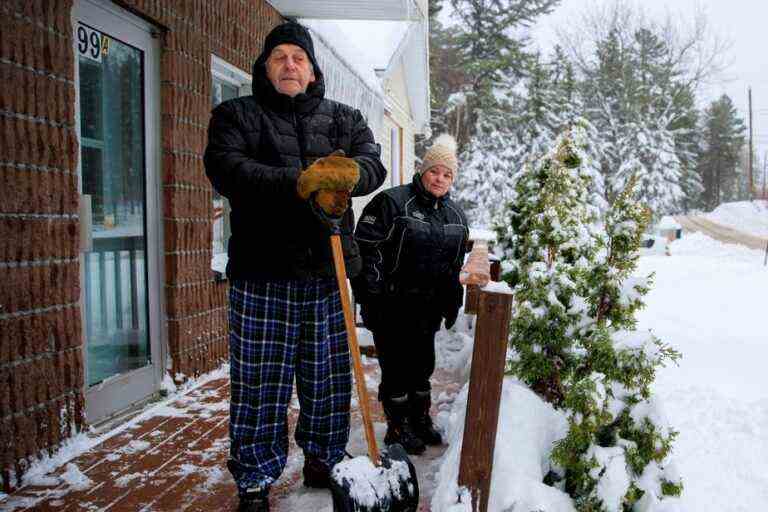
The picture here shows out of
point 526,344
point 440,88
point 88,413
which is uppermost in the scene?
point 440,88

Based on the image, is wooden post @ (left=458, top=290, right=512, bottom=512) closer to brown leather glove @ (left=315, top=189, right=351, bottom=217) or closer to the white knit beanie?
brown leather glove @ (left=315, top=189, right=351, bottom=217)

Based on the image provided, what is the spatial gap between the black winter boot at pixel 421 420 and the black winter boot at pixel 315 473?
712mm

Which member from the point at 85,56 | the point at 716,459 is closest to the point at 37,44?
the point at 85,56

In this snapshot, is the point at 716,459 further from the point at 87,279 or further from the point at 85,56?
the point at 85,56

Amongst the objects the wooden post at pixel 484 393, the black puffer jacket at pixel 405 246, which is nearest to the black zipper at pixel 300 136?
the black puffer jacket at pixel 405 246

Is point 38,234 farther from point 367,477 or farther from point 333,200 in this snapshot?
point 367,477

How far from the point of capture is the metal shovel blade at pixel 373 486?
6.38 feet

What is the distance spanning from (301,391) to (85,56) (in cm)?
226

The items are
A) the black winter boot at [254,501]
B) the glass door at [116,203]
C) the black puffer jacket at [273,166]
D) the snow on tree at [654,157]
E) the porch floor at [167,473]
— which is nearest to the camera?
the black puffer jacket at [273,166]

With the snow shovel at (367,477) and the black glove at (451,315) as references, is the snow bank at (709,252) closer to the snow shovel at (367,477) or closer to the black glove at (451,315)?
the black glove at (451,315)

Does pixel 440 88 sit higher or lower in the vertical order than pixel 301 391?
higher

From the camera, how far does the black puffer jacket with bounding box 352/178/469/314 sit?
301 cm

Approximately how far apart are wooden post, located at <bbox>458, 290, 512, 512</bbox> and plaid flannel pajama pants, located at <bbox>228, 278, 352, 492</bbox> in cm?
69

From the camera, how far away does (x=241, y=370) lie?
235 cm
